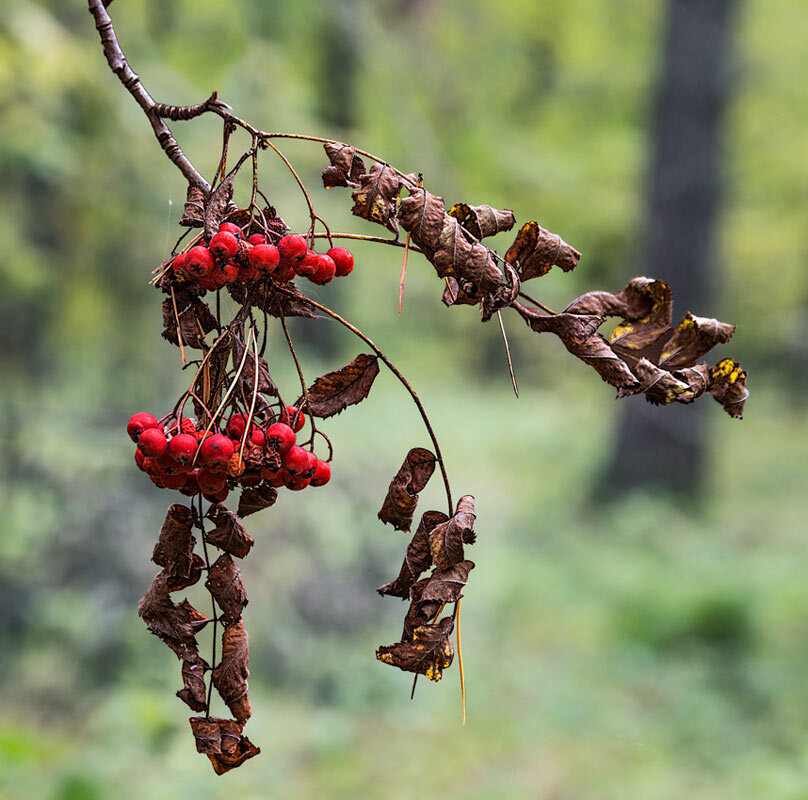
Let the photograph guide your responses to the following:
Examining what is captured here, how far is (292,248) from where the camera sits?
2.64 feet

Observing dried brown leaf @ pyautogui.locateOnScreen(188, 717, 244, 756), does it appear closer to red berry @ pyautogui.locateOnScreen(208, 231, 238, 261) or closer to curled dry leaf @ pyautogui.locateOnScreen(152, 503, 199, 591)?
curled dry leaf @ pyautogui.locateOnScreen(152, 503, 199, 591)

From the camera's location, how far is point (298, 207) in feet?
13.6

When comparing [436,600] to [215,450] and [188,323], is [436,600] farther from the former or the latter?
[188,323]

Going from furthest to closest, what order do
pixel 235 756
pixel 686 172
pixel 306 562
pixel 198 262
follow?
pixel 686 172 → pixel 306 562 → pixel 235 756 → pixel 198 262

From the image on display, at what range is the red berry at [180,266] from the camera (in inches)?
31.4

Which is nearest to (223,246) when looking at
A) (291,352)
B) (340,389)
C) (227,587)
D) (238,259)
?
(238,259)

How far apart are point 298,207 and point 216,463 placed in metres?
3.49

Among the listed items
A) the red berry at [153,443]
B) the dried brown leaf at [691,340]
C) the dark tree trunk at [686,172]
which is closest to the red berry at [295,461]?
the red berry at [153,443]

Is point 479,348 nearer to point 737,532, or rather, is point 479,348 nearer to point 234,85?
point 737,532

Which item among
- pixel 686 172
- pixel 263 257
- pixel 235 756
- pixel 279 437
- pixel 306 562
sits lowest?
pixel 235 756

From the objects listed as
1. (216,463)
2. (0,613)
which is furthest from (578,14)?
(216,463)

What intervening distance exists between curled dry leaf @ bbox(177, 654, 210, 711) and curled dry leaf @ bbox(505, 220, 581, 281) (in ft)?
1.68

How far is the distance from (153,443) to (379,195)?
31cm

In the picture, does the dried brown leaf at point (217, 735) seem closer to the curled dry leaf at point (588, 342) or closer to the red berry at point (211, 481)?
the red berry at point (211, 481)
